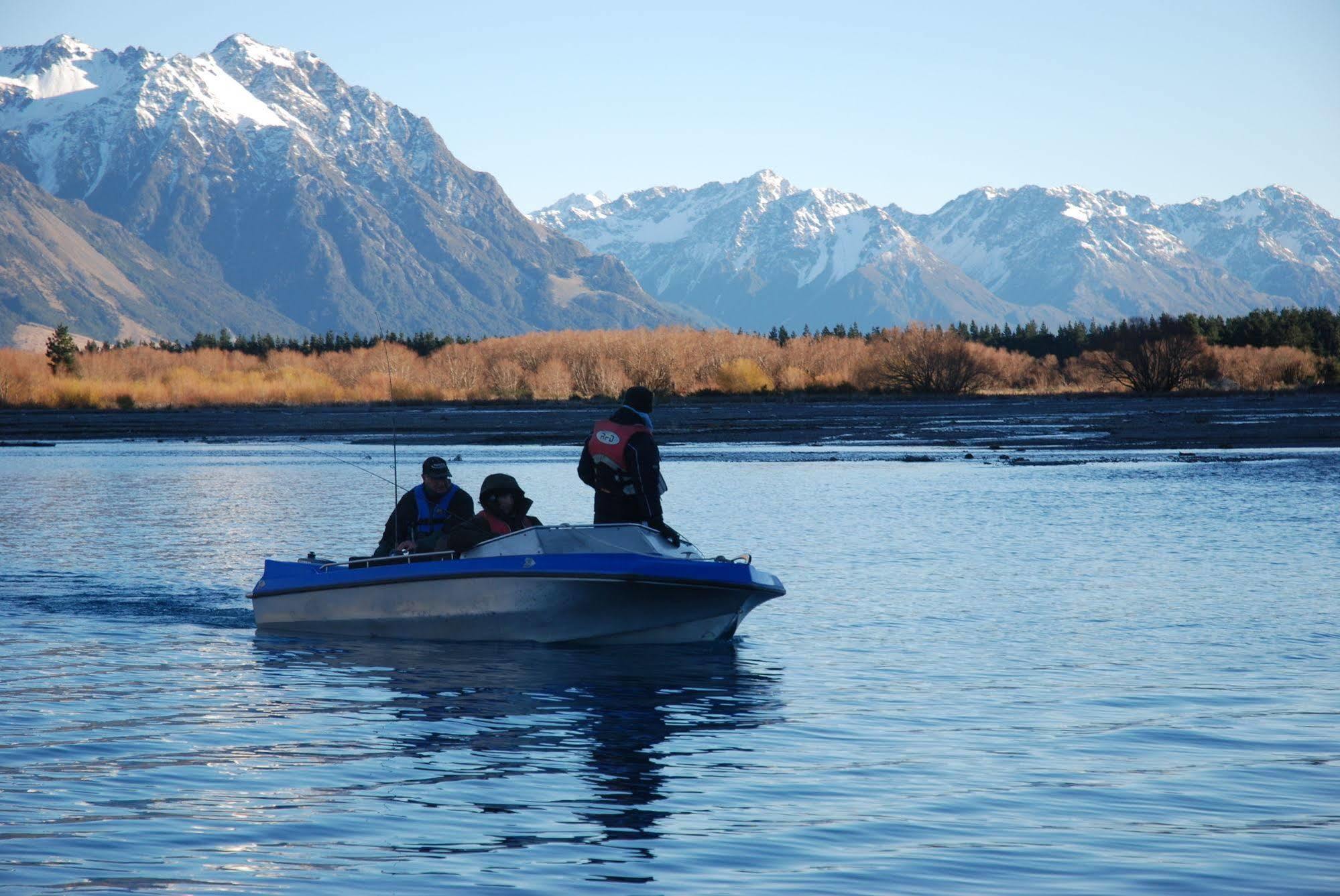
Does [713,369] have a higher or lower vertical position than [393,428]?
Answer: higher

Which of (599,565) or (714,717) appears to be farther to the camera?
(599,565)

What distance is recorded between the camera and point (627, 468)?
49.9ft

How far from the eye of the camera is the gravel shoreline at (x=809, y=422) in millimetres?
59812

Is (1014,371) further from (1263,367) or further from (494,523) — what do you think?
(494,523)

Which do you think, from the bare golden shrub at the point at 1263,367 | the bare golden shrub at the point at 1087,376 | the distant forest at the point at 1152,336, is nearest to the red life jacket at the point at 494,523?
the distant forest at the point at 1152,336

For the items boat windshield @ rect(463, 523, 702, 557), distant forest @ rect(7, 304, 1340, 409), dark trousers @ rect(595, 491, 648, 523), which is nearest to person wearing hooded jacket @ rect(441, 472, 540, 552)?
boat windshield @ rect(463, 523, 702, 557)

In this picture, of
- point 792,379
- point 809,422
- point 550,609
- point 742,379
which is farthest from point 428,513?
point 792,379

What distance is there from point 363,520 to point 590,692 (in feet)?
57.6

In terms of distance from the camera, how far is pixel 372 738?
11.5m

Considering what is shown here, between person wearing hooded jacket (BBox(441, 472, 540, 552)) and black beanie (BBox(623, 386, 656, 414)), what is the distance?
4.76ft

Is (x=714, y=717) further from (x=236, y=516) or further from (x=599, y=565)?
(x=236, y=516)

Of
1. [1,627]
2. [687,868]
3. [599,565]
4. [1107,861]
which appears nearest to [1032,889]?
[1107,861]

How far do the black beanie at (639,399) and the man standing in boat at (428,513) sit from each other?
212 centimetres

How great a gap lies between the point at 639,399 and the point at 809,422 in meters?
63.5
